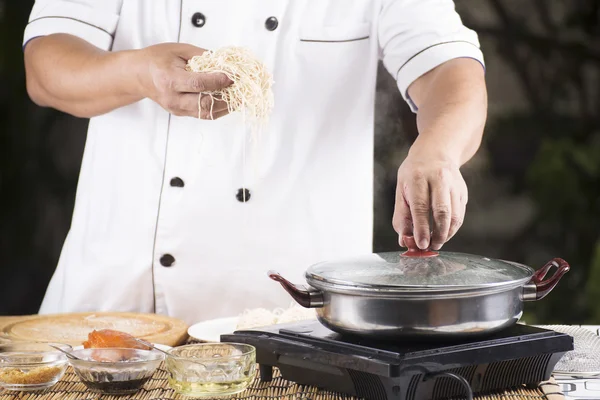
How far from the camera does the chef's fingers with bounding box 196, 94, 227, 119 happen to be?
6.75 feet

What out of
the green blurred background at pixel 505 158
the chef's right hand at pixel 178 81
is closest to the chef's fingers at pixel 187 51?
the chef's right hand at pixel 178 81

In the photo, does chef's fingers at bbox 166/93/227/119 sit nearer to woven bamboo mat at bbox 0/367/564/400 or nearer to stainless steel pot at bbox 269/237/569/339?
stainless steel pot at bbox 269/237/569/339

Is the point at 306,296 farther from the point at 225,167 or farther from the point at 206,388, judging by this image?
the point at 225,167

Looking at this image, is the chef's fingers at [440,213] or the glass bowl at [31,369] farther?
the chef's fingers at [440,213]

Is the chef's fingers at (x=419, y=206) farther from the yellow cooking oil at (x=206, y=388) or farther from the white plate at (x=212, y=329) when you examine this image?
the white plate at (x=212, y=329)

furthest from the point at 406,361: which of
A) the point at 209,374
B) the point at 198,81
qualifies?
the point at 198,81

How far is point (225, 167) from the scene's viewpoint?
2.61 metres

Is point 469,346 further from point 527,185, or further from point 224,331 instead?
point 527,185

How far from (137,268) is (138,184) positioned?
27cm

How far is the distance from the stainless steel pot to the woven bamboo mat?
140 millimetres

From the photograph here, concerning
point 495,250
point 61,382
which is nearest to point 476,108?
point 61,382

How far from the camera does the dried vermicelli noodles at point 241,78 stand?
208 cm

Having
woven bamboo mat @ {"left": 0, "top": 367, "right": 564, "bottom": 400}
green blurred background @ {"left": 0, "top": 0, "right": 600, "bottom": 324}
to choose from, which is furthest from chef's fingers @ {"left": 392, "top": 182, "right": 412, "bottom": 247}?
green blurred background @ {"left": 0, "top": 0, "right": 600, "bottom": 324}

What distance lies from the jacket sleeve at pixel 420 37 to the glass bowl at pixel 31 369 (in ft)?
4.52
